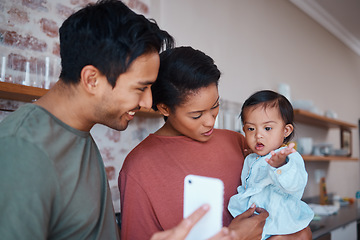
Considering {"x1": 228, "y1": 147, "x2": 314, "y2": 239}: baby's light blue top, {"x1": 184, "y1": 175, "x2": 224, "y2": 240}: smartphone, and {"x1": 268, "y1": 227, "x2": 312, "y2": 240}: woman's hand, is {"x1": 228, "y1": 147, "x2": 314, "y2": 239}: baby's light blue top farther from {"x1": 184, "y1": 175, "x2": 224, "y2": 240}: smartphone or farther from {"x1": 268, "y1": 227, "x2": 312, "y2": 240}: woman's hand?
{"x1": 184, "y1": 175, "x2": 224, "y2": 240}: smartphone

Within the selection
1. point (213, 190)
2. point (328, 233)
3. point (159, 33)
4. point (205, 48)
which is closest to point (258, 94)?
point (159, 33)

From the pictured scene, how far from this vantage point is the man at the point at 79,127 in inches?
29.1

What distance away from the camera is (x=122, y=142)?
208cm

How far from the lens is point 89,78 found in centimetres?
93

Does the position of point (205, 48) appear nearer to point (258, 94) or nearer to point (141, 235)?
point (258, 94)

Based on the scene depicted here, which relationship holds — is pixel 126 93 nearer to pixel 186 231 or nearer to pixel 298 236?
pixel 186 231

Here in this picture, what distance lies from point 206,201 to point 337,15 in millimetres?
4692

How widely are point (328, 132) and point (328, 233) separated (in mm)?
2526

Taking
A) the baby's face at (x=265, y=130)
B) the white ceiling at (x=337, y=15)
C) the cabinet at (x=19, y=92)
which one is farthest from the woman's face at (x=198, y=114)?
the white ceiling at (x=337, y=15)

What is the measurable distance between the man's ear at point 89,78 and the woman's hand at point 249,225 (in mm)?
634

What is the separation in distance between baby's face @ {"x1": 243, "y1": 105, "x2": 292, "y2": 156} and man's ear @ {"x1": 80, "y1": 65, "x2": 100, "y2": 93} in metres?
0.75

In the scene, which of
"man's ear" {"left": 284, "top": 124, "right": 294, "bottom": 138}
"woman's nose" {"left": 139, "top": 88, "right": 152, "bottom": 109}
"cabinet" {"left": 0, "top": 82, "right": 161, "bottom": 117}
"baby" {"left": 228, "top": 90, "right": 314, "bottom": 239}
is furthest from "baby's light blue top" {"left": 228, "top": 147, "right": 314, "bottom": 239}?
"cabinet" {"left": 0, "top": 82, "right": 161, "bottom": 117}

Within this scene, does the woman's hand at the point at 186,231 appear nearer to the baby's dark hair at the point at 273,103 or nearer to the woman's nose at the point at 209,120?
the woman's nose at the point at 209,120

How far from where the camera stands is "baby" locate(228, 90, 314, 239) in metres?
1.21
